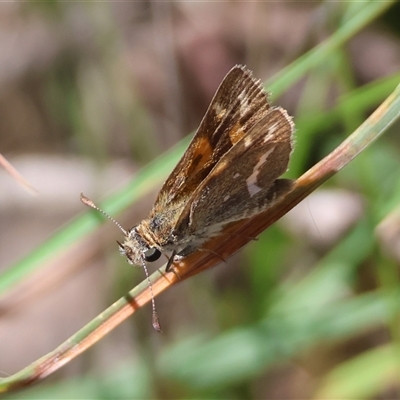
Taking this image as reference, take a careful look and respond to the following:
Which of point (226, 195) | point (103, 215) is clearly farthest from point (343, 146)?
point (103, 215)

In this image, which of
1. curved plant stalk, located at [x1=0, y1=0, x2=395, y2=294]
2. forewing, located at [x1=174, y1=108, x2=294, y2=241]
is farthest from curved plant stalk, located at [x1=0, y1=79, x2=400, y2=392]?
curved plant stalk, located at [x1=0, y1=0, x2=395, y2=294]

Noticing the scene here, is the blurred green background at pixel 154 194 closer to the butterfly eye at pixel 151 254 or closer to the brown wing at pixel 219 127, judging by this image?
the brown wing at pixel 219 127

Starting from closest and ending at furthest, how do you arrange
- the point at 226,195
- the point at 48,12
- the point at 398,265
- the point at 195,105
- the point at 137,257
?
the point at 226,195
the point at 137,257
the point at 398,265
the point at 48,12
the point at 195,105

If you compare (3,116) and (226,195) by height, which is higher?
(3,116)

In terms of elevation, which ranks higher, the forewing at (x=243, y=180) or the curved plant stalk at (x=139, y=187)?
the curved plant stalk at (x=139, y=187)

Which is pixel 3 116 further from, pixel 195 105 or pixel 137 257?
pixel 137 257

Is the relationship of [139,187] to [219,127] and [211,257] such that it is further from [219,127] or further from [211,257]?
[219,127]

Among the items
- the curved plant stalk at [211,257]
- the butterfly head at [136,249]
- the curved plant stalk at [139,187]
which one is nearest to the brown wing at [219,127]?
the curved plant stalk at [139,187]
